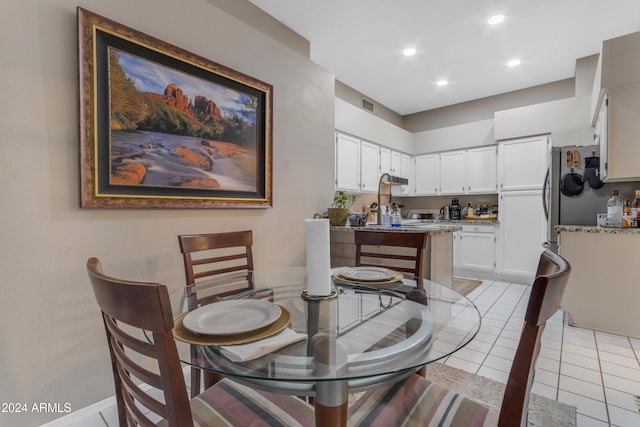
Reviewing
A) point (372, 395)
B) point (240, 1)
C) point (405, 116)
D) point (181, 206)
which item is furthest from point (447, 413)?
point (405, 116)

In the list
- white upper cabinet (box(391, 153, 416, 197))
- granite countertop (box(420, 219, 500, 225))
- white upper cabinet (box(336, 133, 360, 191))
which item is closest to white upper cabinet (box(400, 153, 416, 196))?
white upper cabinet (box(391, 153, 416, 197))

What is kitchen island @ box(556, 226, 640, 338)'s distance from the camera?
2592 mm

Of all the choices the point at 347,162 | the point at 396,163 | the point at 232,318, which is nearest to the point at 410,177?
the point at 396,163

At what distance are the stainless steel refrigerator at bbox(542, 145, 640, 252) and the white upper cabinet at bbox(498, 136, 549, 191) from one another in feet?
2.93

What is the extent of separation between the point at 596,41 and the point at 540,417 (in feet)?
13.0

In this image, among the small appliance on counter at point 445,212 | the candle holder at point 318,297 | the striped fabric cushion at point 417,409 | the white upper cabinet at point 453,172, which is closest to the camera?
the striped fabric cushion at point 417,409

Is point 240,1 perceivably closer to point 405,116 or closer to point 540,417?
point 540,417

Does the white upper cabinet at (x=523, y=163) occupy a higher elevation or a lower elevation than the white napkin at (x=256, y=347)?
higher

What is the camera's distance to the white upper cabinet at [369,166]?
424cm

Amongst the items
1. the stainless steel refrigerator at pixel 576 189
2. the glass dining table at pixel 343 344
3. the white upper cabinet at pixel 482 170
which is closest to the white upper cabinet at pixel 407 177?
the white upper cabinet at pixel 482 170

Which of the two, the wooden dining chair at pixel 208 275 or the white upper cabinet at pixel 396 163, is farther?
the white upper cabinet at pixel 396 163

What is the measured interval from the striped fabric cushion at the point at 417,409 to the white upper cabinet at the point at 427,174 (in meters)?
4.70

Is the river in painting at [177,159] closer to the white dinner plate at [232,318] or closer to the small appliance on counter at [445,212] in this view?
the white dinner plate at [232,318]

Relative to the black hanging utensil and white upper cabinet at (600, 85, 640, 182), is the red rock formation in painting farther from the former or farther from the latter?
the black hanging utensil
